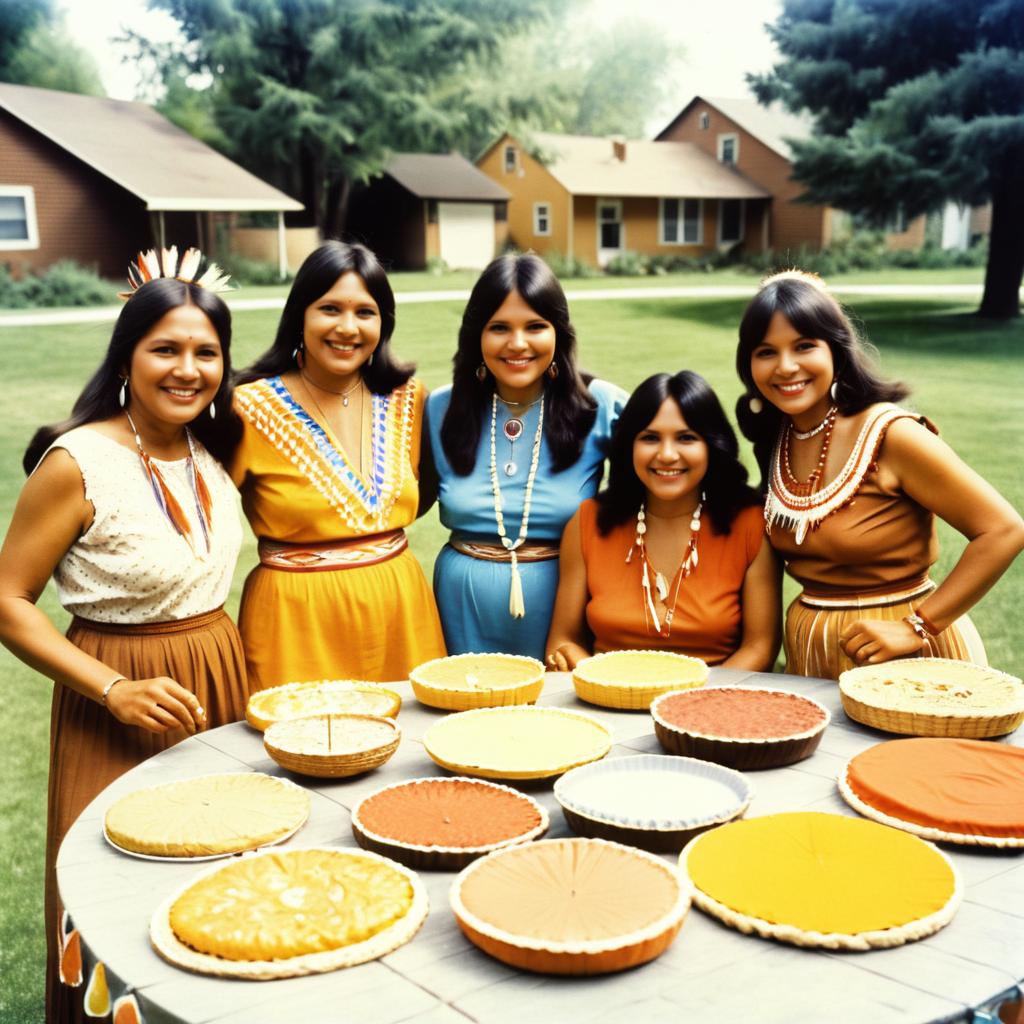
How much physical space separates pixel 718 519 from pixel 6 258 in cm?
1915

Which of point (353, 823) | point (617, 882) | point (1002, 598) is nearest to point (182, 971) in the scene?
point (353, 823)

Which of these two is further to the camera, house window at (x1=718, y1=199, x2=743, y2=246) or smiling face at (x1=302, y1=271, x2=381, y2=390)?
house window at (x1=718, y1=199, x2=743, y2=246)

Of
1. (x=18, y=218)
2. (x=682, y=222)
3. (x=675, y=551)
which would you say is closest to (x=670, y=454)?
(x=675, y=551)

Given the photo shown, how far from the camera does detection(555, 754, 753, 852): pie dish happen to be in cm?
173

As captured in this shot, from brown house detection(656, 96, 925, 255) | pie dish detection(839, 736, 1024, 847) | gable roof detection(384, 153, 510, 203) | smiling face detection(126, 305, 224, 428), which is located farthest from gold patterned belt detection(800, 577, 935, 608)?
brown house detection(656, 96, 925, 255)

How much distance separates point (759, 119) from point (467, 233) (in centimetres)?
1136

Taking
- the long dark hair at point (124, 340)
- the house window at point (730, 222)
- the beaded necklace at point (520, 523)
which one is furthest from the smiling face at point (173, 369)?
the house window at point (730, 222)

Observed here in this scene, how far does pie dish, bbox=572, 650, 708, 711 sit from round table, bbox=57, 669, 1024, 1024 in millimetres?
805

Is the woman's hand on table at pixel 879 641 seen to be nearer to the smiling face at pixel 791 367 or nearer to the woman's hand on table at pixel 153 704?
the smiling face at pixel 791 367

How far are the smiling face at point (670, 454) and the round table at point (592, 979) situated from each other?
4.36 ft

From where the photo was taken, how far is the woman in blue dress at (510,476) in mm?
3201

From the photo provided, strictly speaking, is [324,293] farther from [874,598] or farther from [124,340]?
[874,598]

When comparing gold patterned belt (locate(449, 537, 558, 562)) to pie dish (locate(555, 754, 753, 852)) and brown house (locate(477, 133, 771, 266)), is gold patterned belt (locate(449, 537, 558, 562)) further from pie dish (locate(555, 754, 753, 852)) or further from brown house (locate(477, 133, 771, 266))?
brown house (locate(477, 133, 771, 266))

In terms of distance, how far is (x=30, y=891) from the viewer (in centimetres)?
359
